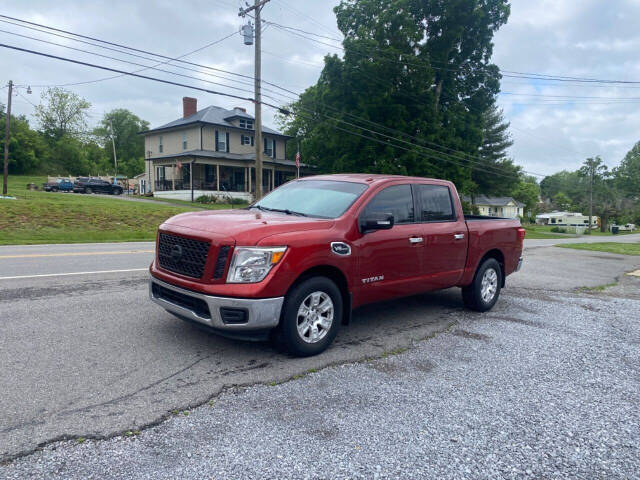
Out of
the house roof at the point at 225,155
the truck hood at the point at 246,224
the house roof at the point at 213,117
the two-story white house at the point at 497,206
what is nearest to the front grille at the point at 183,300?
the truck hood at the point at 246,224

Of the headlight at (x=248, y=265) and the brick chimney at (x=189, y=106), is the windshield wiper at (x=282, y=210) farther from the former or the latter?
the brick chimney at (x=189, y=106)

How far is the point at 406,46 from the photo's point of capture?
32125 millimetres

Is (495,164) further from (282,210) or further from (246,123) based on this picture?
(282,210)

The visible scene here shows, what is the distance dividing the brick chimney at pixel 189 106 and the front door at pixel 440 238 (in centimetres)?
4239

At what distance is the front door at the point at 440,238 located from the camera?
19.0 feet

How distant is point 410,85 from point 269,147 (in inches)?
662

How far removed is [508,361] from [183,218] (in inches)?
147

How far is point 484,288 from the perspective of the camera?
6.80m

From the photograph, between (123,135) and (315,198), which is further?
(123,135)

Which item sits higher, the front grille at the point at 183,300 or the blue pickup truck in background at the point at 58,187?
the blue pickup truck in background at the point at 58,187

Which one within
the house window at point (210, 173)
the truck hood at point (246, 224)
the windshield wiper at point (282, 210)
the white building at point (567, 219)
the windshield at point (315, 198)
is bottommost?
the white building at point (567, 219)

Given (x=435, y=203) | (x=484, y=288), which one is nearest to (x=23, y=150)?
(x=435, y=203)

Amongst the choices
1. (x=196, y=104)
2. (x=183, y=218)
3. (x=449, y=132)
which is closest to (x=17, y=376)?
(x=183, y=218)

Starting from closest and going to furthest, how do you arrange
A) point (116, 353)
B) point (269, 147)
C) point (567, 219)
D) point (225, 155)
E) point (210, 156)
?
point (116, 353) → point (210, 156) → point (225, 155) → point (269, 147) → point (567, 219)
